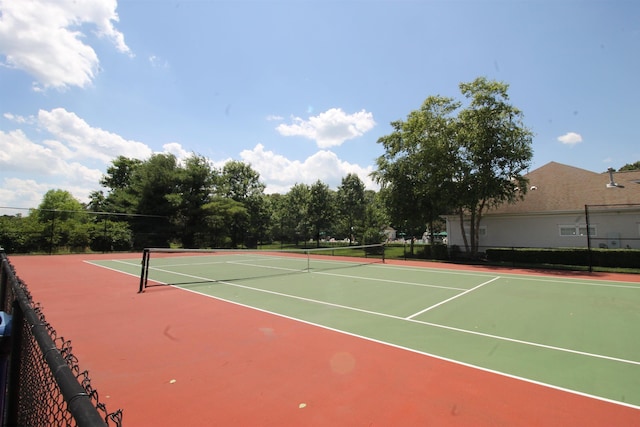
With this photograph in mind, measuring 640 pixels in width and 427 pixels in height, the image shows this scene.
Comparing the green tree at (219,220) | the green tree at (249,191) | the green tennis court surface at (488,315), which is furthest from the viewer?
A: the green tree at (249,191)

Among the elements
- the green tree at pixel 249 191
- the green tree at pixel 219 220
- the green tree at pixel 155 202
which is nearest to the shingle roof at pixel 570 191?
the green tree at pixel 219 220

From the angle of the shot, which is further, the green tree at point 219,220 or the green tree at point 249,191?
the green tree at point 249,191

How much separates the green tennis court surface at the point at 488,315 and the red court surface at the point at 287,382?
57 cm

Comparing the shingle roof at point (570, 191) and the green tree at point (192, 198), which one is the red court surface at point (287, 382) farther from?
the green tree at point (192, 198)

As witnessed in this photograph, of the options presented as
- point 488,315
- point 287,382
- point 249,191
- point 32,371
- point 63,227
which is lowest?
point 287,382

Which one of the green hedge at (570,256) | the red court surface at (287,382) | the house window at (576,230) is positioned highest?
the house window at (576,230)

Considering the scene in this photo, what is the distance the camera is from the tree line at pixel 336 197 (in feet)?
70.3

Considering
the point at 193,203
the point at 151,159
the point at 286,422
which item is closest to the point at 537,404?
the point at 286,422

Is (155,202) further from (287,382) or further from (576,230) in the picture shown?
(576,230)

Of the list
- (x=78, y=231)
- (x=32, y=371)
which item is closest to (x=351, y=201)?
(x=78, y=231)

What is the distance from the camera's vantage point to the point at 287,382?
4.54 metres

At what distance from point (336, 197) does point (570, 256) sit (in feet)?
82.3

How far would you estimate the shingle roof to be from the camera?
21000 mm

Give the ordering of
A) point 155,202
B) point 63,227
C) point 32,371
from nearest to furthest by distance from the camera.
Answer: point 32,371, point 63,227, point 155,202
